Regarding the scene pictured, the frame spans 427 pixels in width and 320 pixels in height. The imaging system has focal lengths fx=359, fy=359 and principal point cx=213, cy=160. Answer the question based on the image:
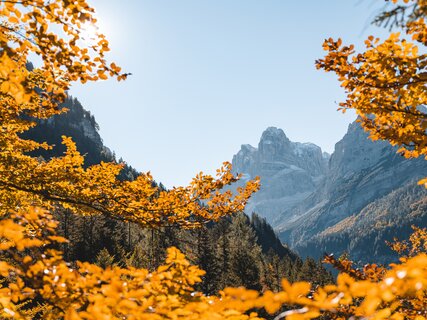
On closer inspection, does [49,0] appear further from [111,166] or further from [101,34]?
[111,166]

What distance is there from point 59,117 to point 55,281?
175339 mm

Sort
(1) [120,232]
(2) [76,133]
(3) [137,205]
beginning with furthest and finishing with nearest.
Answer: (2) [76,133] < (1) [120,232] < (3) [137,205]

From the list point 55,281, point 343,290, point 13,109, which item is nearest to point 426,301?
point 343,290

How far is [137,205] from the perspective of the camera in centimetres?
636

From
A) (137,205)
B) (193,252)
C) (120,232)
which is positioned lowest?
(137,205)

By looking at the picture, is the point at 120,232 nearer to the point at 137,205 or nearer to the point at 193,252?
the point at 193,252

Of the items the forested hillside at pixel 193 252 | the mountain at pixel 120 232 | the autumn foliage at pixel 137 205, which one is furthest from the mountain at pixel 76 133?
the autumn foliage at pixel 137 205

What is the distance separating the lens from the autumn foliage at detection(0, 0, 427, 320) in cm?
230

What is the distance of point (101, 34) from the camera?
441cm

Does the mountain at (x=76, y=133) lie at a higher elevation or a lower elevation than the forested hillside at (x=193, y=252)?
higher

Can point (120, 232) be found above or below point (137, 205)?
above

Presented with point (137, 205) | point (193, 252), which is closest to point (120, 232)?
point (193, 252)

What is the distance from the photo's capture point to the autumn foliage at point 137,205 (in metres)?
2.30

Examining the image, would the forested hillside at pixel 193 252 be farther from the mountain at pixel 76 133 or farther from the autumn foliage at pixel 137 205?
the mountain at pixel 76 133
